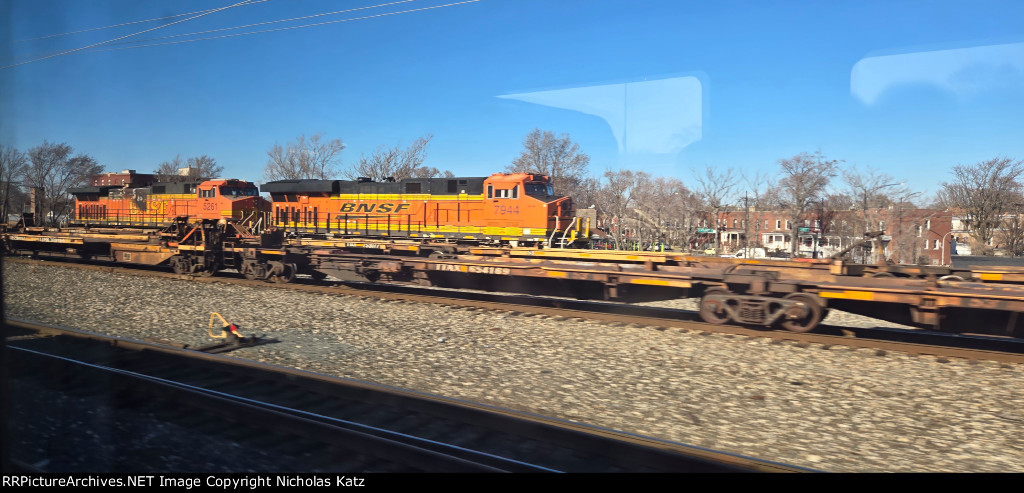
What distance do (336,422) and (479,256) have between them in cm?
917

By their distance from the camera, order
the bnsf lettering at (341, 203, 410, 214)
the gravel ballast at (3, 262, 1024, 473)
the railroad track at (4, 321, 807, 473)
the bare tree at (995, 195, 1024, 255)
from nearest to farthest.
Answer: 1. the railroad track at (4, 321, 807, 473)
2. the gravel ballast at (3, 262, 1024, 473)
3. the bnsf lettering at (341, 203, 410, 214)
4. the bare tree at (995, 195, 1024, 255)

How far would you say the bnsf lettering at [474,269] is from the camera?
1073 cm

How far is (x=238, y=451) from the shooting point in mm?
4137

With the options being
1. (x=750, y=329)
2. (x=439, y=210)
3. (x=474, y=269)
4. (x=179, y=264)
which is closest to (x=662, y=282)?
(x=750, y=329)

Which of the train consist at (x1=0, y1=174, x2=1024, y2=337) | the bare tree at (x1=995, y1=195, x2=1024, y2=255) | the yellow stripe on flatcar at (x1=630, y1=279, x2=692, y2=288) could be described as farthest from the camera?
the bare tree at (x1=995, y1=195, x2=1024, y2=255)

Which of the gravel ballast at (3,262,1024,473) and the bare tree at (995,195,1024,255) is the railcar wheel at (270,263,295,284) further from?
the bare tree at (995,195,1024,255)

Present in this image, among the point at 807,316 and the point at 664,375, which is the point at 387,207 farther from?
the point at 664,375

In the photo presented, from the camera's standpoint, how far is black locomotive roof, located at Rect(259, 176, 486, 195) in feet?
67.1

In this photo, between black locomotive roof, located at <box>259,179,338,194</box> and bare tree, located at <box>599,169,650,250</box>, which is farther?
bare tree, located at <box>599,169,650,250</box>

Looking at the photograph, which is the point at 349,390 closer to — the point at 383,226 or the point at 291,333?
the point at 291,333

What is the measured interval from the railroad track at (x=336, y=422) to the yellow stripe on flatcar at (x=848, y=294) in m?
5.00

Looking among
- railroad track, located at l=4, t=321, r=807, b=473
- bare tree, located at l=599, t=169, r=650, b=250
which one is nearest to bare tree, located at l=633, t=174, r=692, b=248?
bare tree, located at l=599, t=169, r=650, b=250

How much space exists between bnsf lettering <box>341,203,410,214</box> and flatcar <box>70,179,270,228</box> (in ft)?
12.2

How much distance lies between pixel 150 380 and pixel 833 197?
35751 mm
